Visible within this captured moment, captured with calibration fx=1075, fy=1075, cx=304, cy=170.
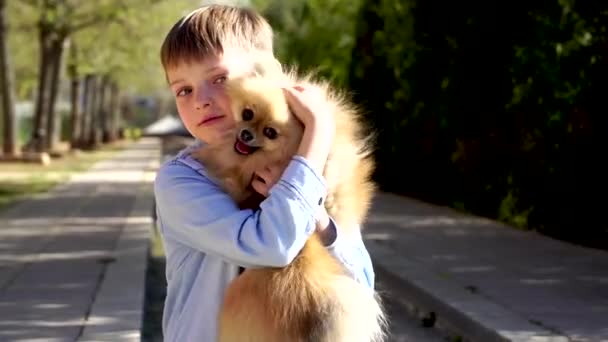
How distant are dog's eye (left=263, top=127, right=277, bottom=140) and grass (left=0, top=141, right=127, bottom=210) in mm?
16604

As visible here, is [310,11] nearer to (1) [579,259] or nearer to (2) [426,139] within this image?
(2) [426,139]

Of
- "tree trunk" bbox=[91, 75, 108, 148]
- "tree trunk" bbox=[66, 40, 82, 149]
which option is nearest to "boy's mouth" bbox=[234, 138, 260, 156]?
"tree trunk" bbox=[66, 40, 82, 149]

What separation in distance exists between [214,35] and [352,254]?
1.81 feet

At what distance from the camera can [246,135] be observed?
2.10 metres

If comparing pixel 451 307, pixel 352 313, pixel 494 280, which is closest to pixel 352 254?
pixel 352 313

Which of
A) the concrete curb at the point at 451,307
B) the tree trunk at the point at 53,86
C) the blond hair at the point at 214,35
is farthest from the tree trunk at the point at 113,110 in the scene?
the blond hair at the point at 214,35

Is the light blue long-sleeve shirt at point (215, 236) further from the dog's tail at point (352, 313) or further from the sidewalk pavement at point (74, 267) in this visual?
the sidewalk pavement at point (74, 267)

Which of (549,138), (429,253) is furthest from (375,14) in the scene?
(429,253)

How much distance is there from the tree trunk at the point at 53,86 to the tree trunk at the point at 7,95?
4.09 meters

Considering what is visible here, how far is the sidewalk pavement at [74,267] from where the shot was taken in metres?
7.28

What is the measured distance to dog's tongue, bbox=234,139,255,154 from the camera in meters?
2.11

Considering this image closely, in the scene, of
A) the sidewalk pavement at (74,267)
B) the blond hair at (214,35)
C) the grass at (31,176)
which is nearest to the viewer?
the blond hair at (214,35)

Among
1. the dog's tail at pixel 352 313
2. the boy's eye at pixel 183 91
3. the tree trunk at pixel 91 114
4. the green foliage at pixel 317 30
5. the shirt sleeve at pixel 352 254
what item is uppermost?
the boy's eye at pixel 183 91

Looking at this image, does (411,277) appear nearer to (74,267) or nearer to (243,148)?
(74,267)
